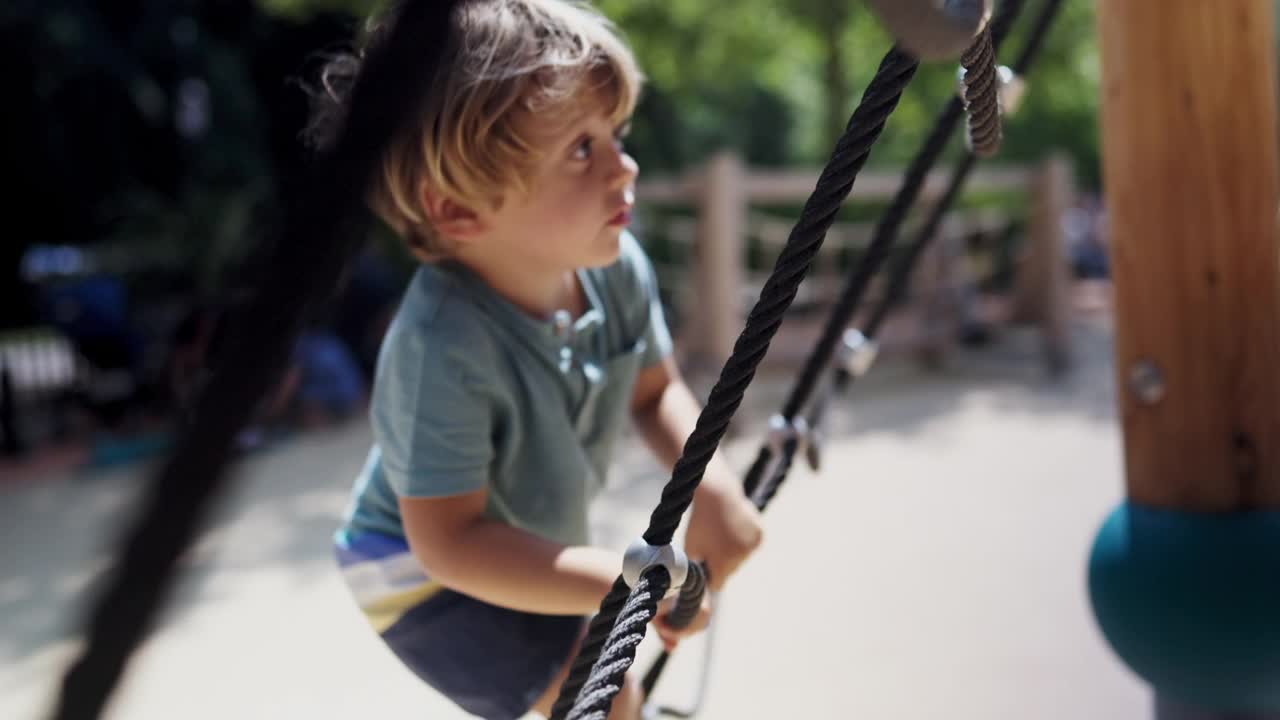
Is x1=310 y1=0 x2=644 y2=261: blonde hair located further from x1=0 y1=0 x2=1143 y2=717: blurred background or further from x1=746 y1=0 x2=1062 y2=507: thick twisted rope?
x1=746 y1=0 x2=1062 y2=507: thick twisted rope

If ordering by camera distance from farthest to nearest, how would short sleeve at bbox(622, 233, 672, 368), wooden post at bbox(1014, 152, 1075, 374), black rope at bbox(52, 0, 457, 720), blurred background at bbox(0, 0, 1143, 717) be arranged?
wooden post at bbox(1014, 152, 1075, 374), blurred background at bbox(0, 0, 1143, 717), short sleeve at bbox(622, 233, 672, 368), black rope at bbox(52, 0, 457, 720)

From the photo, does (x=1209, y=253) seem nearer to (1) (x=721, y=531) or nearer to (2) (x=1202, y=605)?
(2) (x=1202, y=605)

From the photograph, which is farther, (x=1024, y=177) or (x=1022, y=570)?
(x=1024, y=177)

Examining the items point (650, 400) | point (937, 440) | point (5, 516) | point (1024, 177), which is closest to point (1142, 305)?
point (650, 400)

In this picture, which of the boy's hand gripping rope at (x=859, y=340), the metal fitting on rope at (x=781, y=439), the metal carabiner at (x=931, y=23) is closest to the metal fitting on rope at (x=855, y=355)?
the boy's hand gripping rope at (x=859, y=340)

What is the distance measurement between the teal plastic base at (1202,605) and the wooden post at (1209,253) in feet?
0.16

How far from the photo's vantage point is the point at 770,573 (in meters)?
2.97

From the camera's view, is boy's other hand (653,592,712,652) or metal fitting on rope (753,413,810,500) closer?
boy's other hand (653,592,712,652)

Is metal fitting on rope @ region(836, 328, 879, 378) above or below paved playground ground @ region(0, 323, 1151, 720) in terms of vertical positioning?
above

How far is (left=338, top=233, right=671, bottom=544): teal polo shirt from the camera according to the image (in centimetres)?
122

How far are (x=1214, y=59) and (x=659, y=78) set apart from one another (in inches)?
404

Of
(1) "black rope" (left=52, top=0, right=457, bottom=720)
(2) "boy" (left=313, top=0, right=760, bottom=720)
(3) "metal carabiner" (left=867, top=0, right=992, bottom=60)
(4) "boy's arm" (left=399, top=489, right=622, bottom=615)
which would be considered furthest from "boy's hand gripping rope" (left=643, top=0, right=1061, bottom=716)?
(1) "black rope" (left=52, top=0, right=457, bottom=720)

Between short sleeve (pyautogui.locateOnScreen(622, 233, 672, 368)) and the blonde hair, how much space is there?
261 millimetres

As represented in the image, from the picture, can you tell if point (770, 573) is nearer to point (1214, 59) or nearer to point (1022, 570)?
point (1022, 570)
